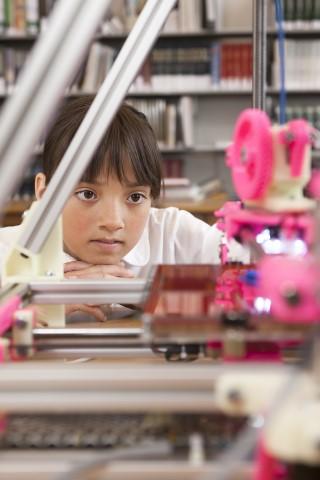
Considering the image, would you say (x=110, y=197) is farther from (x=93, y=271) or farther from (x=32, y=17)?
(x=32, y=17)

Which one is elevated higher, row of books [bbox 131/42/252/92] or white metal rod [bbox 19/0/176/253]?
row of books [bbox 131/42/252/92]

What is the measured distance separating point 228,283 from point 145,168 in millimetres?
673

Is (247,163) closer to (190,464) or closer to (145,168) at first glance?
(190,464)

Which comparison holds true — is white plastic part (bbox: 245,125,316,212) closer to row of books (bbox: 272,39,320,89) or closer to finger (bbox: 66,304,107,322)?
finger (bbox: 66,304,107,322)

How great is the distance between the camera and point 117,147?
4.50 feet

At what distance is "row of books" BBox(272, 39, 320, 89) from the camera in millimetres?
3754

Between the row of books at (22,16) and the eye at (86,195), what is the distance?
261 centimetres

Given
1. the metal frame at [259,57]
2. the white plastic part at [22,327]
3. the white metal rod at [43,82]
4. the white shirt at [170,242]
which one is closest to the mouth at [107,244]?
the white shirt at [170,242]

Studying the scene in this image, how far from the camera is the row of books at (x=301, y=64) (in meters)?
3.75

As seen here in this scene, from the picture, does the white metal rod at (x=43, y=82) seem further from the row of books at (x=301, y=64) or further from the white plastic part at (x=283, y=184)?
the row of books at (x=301, y=64)

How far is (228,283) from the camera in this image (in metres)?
0.77

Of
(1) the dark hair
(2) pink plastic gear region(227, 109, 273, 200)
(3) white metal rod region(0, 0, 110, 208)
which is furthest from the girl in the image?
(3) white metal rod region(0, 0, 110, 208)

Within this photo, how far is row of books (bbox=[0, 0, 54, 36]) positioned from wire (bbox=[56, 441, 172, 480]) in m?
3.46

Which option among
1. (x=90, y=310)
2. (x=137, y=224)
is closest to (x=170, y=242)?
(x=137, y=224)
